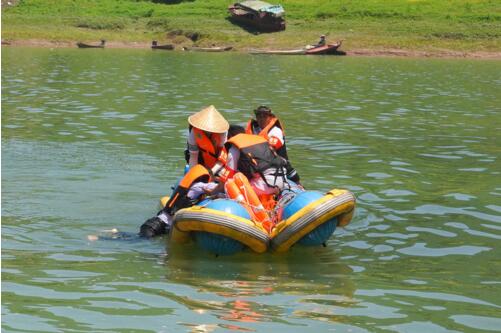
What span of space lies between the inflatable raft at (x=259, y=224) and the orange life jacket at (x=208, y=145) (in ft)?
5.01

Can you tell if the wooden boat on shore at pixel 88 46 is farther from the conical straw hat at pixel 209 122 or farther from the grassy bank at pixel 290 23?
the conical straw hat at pixel 209 122

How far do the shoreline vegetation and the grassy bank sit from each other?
53 millimetres

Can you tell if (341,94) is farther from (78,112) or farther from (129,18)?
(129,18)

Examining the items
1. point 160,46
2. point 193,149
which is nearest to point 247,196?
point 193,149

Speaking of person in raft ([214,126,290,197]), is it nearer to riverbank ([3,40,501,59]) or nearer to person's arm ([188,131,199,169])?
person's arm ([188,131,199,169])

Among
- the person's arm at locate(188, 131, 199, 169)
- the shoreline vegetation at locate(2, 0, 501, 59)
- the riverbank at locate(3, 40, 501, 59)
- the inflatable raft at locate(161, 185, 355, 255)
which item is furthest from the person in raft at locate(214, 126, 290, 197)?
the shoreline vegetation at locate(2, 0, 501, 59)

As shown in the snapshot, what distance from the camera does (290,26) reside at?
53.4 metres

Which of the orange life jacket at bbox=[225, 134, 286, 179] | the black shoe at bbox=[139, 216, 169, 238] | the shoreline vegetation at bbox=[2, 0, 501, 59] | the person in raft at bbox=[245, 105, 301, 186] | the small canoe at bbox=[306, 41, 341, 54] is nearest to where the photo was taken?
the orange life jacket at bbox=[225, 134, 286, 179]

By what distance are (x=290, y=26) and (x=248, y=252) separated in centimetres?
4526

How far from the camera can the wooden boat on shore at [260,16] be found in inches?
2045

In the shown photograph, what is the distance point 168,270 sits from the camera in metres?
8.65

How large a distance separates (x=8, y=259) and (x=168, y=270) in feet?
5.39

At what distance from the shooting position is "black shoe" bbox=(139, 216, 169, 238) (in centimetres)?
1003

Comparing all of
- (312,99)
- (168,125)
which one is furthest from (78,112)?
(312,99)
